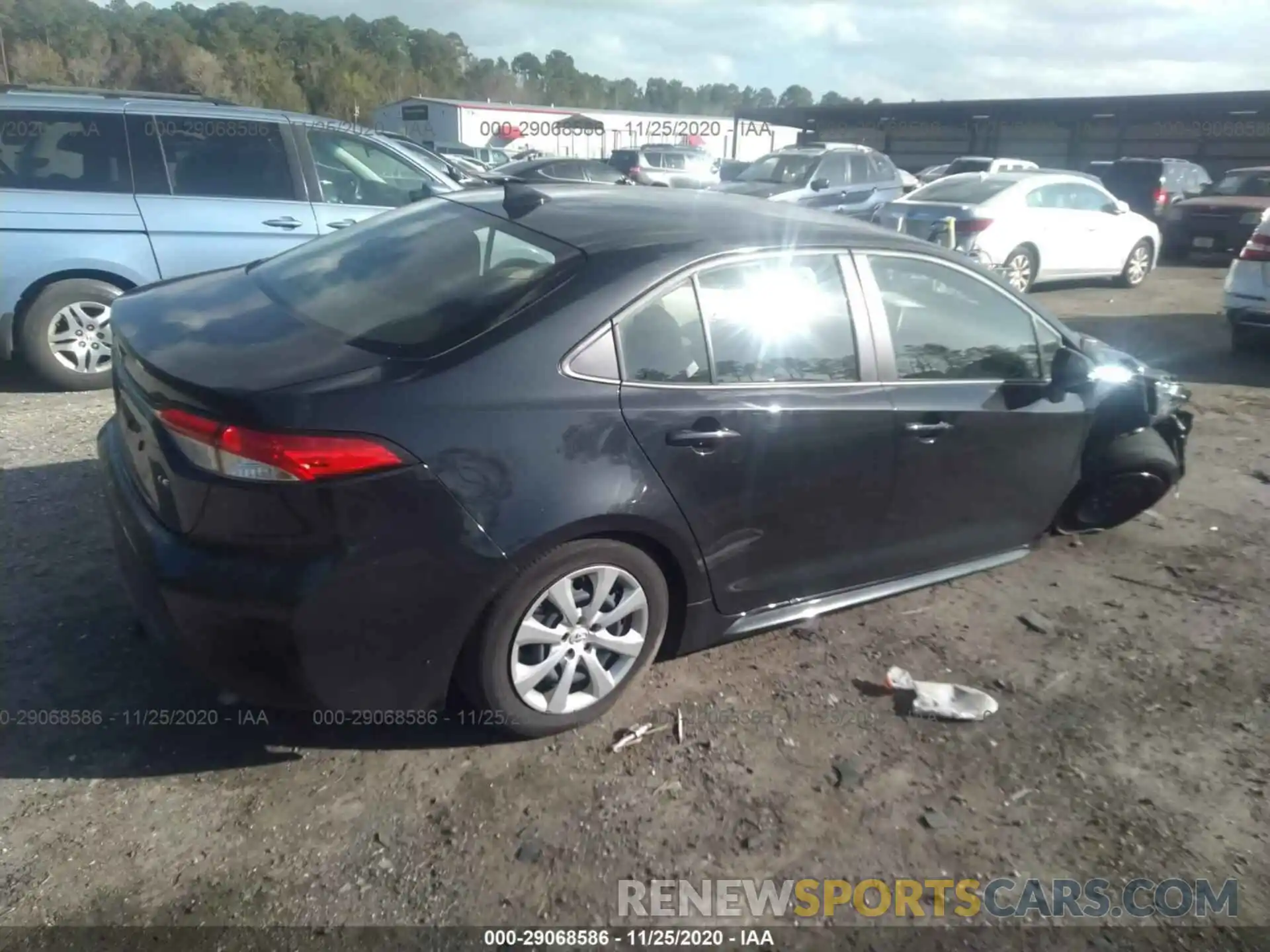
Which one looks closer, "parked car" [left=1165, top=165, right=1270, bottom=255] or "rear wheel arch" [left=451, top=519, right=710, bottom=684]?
"rear wheel arch" [left=451, top=519, right=710, bottom=684]

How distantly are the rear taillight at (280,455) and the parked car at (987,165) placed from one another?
50.2 ft


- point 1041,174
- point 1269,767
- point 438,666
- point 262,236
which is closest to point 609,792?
point 438,666

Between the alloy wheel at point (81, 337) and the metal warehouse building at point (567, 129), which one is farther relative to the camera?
the metal warehouse building at point (567, 129)

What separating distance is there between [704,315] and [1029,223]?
981cm

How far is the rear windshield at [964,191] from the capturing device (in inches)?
452

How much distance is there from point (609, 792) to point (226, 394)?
1598mm

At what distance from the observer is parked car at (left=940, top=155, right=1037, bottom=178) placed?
1784 centimetres

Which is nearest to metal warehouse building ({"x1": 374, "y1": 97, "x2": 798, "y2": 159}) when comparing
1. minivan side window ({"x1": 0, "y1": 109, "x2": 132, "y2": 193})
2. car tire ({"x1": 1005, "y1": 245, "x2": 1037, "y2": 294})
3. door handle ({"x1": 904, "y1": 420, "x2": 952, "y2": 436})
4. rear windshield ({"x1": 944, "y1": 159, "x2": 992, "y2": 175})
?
rear windshield ({"x1": 944, "y1": 159, "x2": 992, "y2": 175})

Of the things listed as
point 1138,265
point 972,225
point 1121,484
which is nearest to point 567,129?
point 1138,265

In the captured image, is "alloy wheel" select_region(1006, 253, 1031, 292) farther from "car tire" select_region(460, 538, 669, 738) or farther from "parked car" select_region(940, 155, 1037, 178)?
"car tire" select_region(460, 538, 669, 738)

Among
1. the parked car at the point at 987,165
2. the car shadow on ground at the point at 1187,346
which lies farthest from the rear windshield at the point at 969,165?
the car shadow on ground at the point at 1187,346

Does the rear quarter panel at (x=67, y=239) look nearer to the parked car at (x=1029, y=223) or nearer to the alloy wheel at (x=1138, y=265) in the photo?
the parked car at (x=1029, y=223)

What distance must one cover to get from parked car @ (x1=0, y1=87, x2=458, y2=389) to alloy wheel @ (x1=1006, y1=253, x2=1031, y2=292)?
7671mm

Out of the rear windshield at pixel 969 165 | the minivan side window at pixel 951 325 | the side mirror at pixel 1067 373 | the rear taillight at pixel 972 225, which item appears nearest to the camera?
the minivan side window at pixel 951 325
